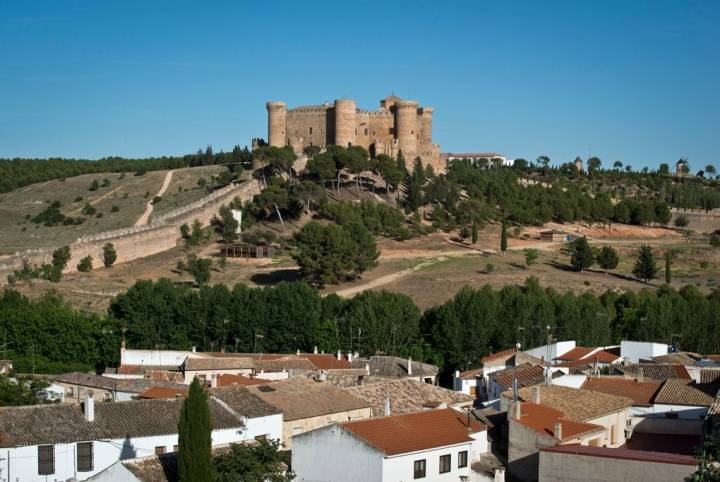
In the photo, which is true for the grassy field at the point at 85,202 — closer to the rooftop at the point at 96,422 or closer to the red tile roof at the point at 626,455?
the rooftop at the point at 96,422

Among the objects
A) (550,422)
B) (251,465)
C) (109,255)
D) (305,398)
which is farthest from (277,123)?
(251,465)

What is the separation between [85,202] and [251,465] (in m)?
72.4

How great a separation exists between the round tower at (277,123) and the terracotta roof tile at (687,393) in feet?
200

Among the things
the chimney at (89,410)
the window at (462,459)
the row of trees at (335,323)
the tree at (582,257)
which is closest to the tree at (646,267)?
the tree at (582,257)

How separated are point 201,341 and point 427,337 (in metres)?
9.70

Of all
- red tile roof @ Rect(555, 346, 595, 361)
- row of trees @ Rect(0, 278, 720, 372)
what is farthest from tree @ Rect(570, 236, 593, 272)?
red tile roof @ Rect(555, 346, 595, 361)

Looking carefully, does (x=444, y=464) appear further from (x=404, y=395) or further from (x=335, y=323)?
(x=335, y=323)

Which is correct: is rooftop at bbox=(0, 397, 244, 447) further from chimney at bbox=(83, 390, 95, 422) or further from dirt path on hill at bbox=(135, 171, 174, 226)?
dirt path on hill at bbox=(135, 171, 174, 226)

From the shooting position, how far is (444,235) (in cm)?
7612

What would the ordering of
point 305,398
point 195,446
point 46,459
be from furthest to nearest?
point 305,398
point 46,459
point 195,446

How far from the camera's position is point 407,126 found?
281 ft

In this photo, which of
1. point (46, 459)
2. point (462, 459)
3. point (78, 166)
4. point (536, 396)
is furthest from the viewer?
point (78, 166)

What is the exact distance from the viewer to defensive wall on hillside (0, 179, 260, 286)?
63719mm

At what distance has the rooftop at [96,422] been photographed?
23656 mm
